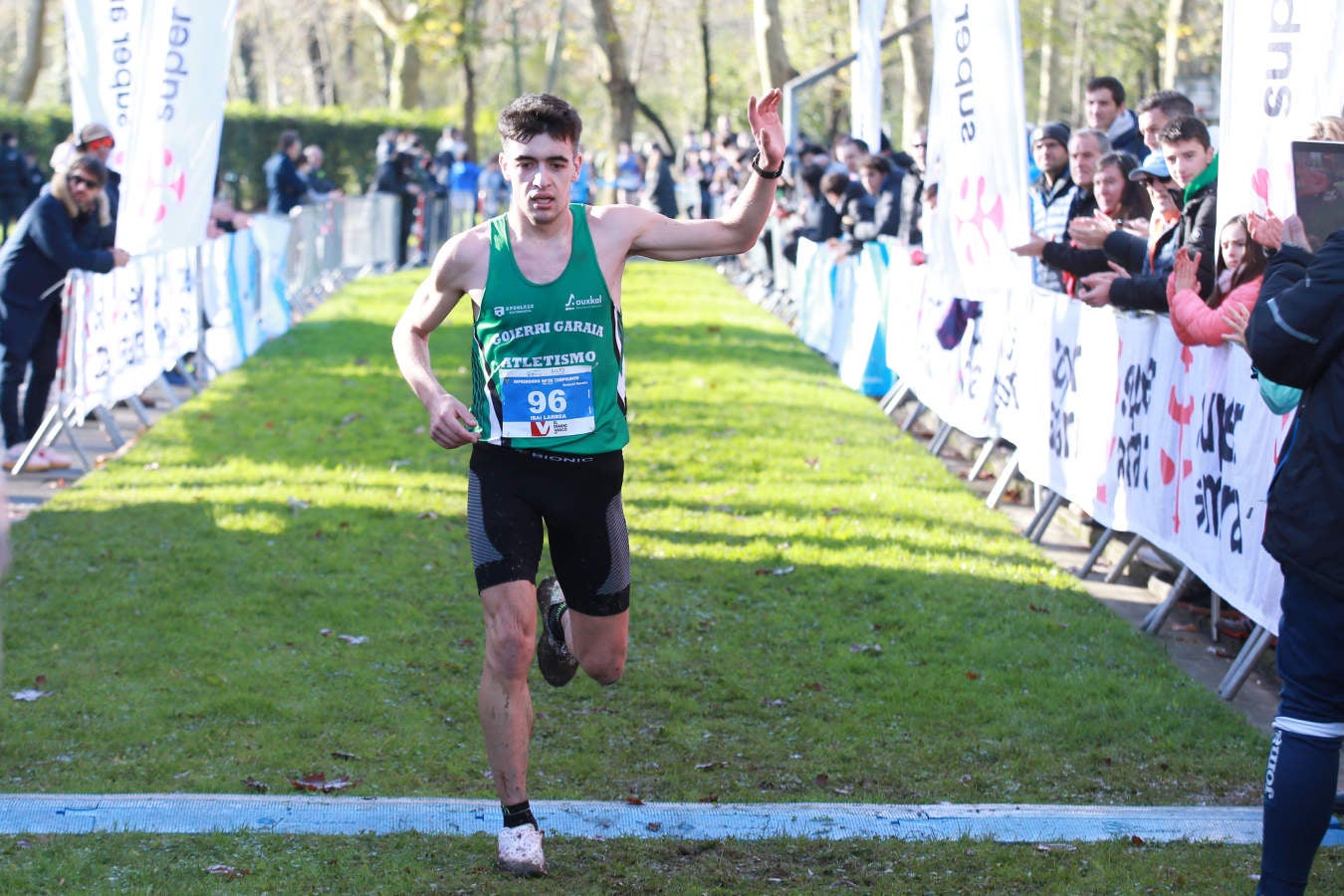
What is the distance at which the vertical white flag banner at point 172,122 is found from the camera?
11.3 m

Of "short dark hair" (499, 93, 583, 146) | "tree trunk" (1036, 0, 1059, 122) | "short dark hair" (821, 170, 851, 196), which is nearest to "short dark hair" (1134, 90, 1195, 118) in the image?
"short dark hair" (499, 93, 583, 146)

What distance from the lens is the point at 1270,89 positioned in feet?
21.2

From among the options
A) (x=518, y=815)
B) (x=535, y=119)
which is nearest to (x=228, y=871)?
Answer: (x=518, y=815)

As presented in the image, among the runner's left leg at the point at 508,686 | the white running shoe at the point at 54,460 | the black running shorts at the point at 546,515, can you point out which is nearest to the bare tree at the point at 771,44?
the white running shoe at the point at 54,460

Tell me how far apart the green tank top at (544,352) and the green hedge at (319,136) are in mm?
47141

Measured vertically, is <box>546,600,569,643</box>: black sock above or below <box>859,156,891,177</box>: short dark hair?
below

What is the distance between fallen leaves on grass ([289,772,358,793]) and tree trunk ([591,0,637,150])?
37.9m

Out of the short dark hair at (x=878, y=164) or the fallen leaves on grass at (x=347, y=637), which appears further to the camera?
the short dark hair at (x=878, y=164)

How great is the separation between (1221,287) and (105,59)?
8828 mm

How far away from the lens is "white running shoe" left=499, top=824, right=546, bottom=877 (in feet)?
16.0

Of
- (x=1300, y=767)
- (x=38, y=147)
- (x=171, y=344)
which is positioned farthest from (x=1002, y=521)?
(x=38, y=147)

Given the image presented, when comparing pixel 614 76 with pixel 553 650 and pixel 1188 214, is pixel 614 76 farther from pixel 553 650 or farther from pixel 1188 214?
pixel 553 650

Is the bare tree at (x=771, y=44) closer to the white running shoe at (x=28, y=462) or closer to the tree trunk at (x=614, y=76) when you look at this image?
the tree trunk at (x=614, y=76)

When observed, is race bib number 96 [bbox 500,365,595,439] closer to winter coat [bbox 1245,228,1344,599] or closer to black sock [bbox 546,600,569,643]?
black sock [bbox 546,600,569,643]
